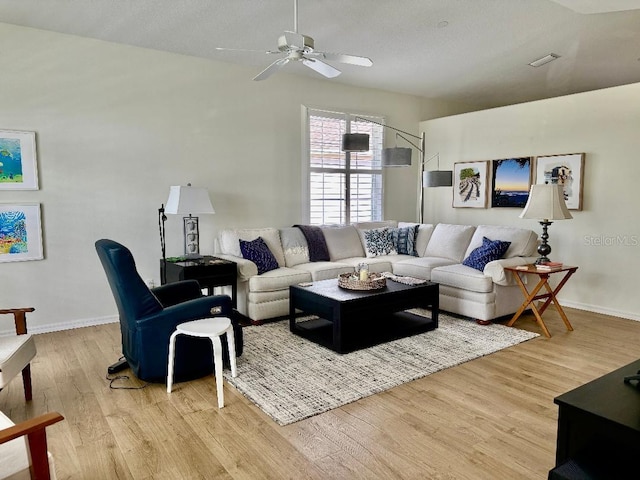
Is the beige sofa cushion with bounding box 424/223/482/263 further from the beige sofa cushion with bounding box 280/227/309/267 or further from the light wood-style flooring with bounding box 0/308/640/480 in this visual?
the light wood-style flooring with bounding box 0/308/640/480

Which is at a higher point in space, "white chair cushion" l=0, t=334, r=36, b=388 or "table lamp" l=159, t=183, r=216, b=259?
"table lamp" l=159, t=183, r=216, b=259

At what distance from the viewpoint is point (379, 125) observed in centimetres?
680

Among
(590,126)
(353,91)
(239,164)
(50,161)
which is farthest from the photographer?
(353,91)

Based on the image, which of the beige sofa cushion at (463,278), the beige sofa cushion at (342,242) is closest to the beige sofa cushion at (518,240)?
the beige sofa cushion at (463,278)

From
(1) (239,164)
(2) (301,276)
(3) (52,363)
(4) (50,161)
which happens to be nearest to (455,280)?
(2) (301,276)

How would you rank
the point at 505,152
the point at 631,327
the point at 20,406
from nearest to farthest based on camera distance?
the point at 20,406, the point at 631,327, the point at 505,152

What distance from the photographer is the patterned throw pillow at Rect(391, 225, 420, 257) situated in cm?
593

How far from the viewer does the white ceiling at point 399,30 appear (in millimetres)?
3969

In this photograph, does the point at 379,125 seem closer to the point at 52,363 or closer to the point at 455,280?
the point at 455,280

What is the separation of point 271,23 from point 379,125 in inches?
113

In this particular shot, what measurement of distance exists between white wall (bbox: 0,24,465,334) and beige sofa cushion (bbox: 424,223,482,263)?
80.6 inches

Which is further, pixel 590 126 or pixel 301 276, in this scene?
pixel 590 126

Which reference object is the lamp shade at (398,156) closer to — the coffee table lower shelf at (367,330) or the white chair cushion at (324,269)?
the white chair cushion at (324,269)

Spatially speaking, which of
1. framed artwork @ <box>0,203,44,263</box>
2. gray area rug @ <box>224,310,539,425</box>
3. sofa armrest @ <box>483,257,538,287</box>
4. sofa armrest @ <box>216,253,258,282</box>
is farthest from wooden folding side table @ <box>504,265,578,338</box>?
framed artwork @ <box>0,203,44,263</box>
